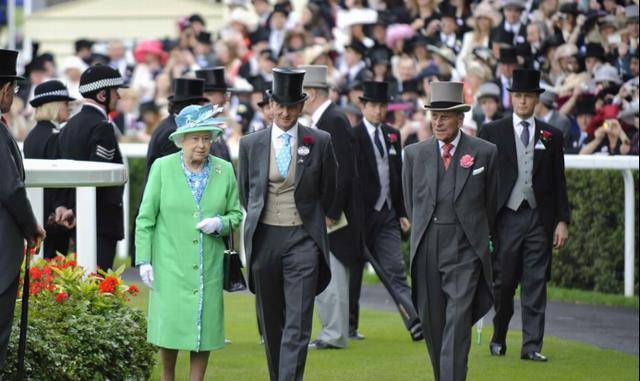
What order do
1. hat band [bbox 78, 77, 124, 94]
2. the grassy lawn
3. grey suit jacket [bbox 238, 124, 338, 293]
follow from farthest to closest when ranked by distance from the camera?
hat band [bbox 78, 77, 124, 94] < the grassy lawn < grey suit jacket [bbox 238, 124, 338, 293]

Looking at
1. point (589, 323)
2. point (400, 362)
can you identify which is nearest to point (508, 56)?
point (589, 323)

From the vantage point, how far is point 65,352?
8867mm

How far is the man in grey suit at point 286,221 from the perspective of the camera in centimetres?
945

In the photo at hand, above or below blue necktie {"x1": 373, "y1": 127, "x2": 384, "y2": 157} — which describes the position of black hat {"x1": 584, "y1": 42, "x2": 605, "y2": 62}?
above

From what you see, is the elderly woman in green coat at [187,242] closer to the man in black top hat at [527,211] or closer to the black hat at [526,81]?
the man in black top hat at [527,211]

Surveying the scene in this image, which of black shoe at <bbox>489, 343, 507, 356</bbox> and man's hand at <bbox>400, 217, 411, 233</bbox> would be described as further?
man's hand at <bbox>400, 217, 411, 233</bbox>

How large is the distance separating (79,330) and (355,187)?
353 cm

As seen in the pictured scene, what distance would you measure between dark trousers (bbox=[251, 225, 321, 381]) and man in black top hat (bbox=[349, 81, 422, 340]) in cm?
301

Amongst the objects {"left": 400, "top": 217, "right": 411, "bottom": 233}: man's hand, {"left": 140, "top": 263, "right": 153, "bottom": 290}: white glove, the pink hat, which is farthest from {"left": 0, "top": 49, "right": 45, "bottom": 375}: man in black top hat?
the pink hat

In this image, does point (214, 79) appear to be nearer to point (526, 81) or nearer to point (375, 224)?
point (375, 224)

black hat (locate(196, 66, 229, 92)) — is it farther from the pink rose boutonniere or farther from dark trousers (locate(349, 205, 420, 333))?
the pink rose boutonniere

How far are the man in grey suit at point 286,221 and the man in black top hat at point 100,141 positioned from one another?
204 cm

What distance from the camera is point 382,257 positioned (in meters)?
12.8

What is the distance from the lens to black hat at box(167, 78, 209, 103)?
11.6 metres
